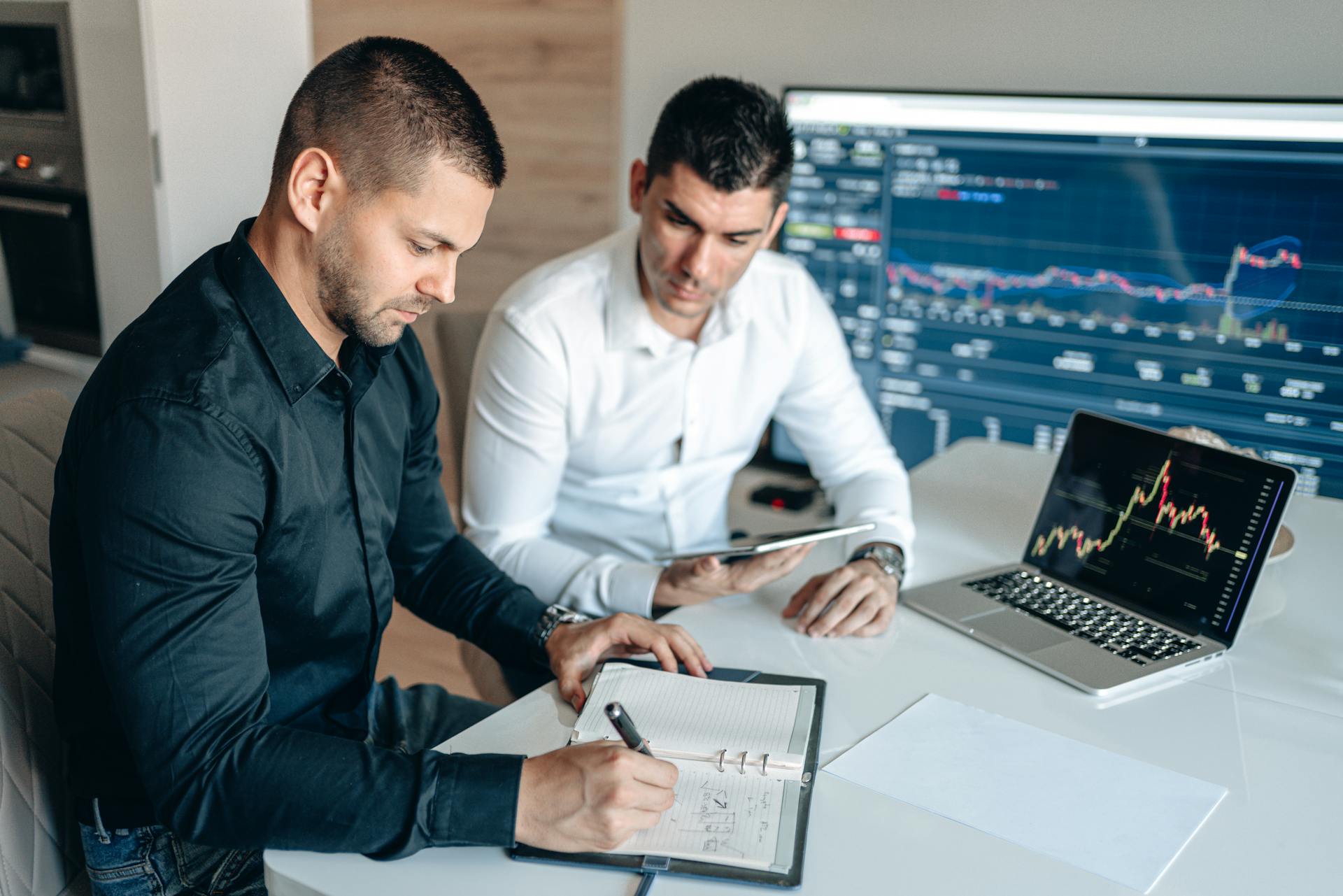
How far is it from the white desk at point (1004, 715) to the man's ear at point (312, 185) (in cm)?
53

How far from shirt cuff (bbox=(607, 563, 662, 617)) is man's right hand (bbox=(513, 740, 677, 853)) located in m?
0.55

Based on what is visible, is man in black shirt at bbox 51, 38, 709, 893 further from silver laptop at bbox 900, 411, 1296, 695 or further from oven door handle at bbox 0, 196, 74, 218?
oven door handle at bbox 0, 196, 74, 218

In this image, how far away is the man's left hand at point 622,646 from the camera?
3.90 ft

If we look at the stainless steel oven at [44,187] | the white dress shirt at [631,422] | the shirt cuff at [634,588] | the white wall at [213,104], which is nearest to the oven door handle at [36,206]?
the stainless steel oven at [44,187]

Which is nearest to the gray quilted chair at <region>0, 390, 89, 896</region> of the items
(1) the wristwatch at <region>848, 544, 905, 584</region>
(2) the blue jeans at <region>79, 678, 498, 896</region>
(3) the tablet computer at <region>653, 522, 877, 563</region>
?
(2) the blue jeans at <region>79, 678, 498, 896</region>

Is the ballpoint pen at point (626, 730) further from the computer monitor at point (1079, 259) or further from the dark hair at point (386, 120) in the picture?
the computer monitor at point (1079, 259)

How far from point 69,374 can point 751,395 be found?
1040 mm

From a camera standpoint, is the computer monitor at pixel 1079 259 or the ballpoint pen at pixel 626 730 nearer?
the ballpoint pen at pixel 626 730

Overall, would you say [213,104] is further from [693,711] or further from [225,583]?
[693,711]

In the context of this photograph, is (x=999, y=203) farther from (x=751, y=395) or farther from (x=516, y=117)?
(x=516, y=117)

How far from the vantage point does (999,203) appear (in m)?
2.14

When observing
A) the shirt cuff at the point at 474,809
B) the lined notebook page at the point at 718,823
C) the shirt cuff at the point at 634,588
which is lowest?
the shirt cuff at the point at 634,588

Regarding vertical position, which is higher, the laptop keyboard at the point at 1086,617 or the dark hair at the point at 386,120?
the dark hair at the point at 386,120

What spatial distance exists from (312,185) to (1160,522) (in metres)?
1.09
